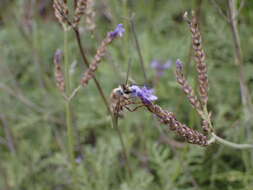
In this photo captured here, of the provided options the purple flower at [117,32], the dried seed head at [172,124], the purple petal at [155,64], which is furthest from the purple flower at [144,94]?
the purple petal at [155,64]

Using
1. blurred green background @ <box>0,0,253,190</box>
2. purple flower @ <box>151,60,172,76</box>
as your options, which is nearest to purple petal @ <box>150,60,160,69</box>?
purple flower @ <box>151,60,172,76</box>

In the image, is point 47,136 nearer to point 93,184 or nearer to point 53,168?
point 53,168

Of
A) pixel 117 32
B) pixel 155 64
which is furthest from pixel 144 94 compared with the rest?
pixel 155 64

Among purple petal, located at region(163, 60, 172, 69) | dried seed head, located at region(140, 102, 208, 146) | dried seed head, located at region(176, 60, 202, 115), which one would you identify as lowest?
dried seed head, located at region(140, 102, 208, 146)

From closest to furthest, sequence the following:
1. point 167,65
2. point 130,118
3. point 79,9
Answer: point 79,9 → point 130,118 → point 167,65

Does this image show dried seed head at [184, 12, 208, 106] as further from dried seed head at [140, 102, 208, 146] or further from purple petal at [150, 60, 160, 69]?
purple petal at [150, 60, 160, 69]

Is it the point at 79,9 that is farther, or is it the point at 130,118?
the point at 130,118

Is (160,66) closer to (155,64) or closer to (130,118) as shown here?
(155,64)

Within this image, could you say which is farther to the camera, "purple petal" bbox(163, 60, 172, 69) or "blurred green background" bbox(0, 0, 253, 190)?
"purple petal" bbox(163, 60, 172, 69)

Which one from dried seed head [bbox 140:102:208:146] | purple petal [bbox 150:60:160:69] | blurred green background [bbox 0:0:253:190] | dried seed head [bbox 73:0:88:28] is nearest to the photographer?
dried seed head [bbox 140:102:208:146]
